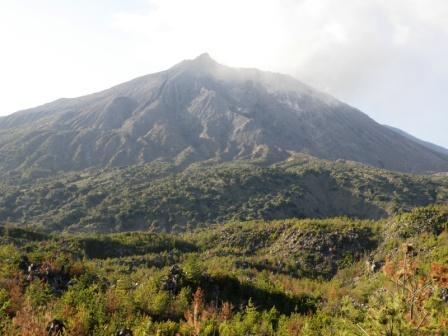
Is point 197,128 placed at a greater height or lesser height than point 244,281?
greater

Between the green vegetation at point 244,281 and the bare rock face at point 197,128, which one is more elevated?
the bare rock face at point 197,128

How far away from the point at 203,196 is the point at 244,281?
52.1 metres

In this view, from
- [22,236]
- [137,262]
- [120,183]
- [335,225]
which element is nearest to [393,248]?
[335,225]

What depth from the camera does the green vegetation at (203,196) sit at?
61.9 metres

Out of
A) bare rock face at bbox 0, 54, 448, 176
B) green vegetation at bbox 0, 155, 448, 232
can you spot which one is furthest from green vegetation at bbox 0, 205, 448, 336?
bare rock face at bbox 0, 54, 448, 176

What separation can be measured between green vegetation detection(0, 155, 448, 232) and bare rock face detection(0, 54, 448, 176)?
19630mm

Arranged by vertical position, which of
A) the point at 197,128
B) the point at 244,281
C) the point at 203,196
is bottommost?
the point at 203,196

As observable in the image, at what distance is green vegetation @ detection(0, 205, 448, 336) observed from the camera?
7.58 m

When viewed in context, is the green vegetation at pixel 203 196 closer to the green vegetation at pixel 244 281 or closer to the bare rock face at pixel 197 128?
the bare rock face at pixel 197 128

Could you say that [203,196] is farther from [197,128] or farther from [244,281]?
[197,128]

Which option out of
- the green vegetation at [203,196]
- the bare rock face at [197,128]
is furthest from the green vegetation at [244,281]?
the bare rock face at [197,128]

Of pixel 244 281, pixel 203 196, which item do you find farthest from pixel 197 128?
pixel 244 281

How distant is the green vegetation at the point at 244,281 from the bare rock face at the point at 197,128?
70.9 metres

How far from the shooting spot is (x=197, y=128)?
135250mm
